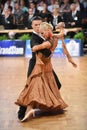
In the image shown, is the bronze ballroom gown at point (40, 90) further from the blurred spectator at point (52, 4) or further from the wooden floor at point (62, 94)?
the blurred spectator at point (52, 4)

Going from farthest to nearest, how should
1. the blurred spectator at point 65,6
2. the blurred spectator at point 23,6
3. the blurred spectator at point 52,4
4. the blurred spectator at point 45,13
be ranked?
the blurred spectator at point 23,6 < the blurred spectator at point 52,4 < the blurred spectator at point 65,6 < the blurred spectator at point 45,13

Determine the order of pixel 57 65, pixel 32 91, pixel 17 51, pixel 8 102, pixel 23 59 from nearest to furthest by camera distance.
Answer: pixel 32 91
pixel 8 102
pixel 57 65
pixel 23 59
pixel 17 51

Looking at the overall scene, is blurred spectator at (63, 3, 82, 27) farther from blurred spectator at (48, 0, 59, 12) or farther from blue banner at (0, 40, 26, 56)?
blue banner at (0, 40, 26, 56)

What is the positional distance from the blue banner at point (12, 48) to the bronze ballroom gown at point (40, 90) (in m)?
8.27

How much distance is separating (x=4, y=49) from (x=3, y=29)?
1285 mm

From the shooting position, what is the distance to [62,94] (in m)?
8.30

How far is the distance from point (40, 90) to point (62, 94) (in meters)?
1.86

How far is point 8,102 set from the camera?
7707 mm

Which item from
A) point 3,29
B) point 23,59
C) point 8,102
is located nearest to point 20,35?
point 3,29

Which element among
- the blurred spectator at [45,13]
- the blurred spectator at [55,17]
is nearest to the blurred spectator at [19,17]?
the blurred spectator at [45,13]

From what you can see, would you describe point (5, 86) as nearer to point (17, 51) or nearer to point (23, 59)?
point (23, 59)

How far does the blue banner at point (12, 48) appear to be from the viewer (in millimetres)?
14828

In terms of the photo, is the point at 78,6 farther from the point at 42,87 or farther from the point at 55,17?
the point at 42,87

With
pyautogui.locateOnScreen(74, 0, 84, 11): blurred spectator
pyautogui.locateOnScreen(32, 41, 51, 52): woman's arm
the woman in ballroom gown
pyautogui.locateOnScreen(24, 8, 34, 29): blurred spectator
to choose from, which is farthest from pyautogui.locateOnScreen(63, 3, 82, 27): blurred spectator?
pyautogui.locateOnScreen(32, 41, 51, 52): woman's arm
